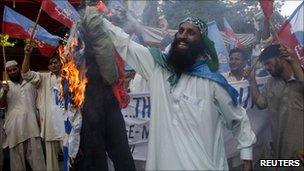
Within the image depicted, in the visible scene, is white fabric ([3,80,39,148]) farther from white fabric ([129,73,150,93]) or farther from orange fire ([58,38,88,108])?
orange fire ([58,38,88,108])

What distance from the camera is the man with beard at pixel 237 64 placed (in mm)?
5625

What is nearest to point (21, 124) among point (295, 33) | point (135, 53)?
point (135, 53)

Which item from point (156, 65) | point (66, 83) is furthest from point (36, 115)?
Result: point (156, 65)

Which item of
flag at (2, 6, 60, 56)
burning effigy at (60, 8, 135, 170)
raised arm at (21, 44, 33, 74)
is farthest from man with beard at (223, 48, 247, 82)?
flag at (2, 6, 60, 56)

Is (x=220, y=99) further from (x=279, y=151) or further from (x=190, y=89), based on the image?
(x=279, y=151)

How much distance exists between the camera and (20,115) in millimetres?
6500

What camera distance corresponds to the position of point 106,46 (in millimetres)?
3924

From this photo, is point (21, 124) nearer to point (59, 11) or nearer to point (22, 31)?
point (22, 31)

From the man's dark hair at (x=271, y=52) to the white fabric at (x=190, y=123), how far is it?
1460mm

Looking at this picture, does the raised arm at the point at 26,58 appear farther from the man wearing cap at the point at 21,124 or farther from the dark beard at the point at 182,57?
the dark beard at the point at 182,57

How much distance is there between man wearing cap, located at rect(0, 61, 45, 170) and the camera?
6480mm

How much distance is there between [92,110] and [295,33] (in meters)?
2.33

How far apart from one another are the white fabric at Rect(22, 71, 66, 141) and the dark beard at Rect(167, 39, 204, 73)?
3165 millimetres

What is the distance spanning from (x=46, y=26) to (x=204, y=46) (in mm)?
7230
